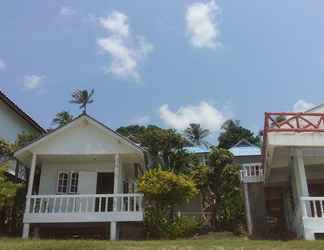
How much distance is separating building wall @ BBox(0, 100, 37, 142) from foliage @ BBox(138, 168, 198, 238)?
11.1m

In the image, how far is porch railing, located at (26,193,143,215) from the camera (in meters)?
16.2

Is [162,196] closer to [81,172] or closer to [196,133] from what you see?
[81,172]

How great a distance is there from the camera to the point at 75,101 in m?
27.1

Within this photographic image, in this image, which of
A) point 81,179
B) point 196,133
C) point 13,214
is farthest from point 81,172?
point 196,133

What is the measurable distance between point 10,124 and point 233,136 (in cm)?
3340


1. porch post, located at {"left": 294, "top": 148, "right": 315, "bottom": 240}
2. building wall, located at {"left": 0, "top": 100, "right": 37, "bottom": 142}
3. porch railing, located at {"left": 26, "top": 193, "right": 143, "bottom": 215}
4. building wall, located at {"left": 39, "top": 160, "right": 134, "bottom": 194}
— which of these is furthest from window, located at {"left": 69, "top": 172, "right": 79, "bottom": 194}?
porch post, located at {"left": 294, "top": 148, "right": 315, "bottom": 240}

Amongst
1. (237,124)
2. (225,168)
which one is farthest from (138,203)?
(237,124)

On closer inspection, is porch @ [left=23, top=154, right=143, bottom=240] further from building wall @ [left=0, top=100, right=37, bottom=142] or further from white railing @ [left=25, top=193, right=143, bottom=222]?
building wall @ [left=0, top=100, right=37, bottom=142]

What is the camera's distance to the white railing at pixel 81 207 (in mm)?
15992

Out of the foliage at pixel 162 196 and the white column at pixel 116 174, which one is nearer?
the foliage at pixel 162 196

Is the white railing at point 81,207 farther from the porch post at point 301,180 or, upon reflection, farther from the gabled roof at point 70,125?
the porch post at point 301,180

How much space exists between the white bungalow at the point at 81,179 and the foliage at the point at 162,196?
2.35ft

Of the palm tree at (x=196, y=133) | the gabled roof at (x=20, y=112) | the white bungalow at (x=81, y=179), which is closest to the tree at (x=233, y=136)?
the palm tree at (x=196, y=133)

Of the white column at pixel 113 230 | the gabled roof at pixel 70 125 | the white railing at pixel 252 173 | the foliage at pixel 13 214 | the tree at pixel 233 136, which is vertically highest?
the tree at pixel 233 136
